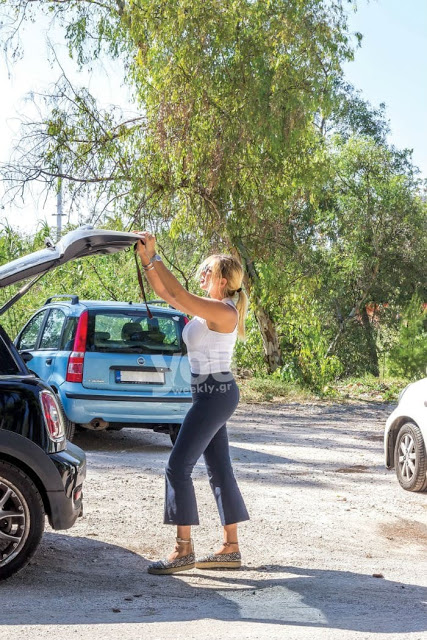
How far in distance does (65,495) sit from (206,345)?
1.24 meters

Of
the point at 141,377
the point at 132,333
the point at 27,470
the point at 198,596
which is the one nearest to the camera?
the point at 198,596

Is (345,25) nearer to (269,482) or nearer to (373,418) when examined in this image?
(373,418)

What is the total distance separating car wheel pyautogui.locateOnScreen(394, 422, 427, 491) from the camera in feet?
31.1

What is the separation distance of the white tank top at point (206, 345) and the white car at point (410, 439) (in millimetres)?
3722

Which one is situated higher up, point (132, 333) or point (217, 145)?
point (217, 145)

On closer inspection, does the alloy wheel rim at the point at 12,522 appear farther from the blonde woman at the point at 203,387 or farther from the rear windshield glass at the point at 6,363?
the blonde woman at the point at 203,387

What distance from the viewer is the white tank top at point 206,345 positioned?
20.5 ft

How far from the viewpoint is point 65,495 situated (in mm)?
6016

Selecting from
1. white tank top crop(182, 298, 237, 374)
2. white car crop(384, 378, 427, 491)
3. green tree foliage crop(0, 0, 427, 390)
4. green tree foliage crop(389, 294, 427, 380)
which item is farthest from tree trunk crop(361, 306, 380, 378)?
white tank top crop(182, 298, 237, 374)

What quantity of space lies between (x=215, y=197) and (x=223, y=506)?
1229cm

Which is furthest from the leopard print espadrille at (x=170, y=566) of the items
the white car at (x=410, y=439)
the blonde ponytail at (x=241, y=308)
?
the white car at (x=410, y=439)

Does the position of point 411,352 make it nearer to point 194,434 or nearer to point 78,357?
point 78,357

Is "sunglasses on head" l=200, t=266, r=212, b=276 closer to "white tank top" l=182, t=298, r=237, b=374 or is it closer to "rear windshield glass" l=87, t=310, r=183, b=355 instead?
"white tank top" l=182, t=298, r=237, b=374

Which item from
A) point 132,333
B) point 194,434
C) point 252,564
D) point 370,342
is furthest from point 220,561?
point 370,342
